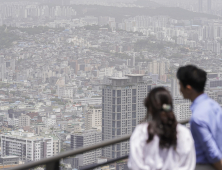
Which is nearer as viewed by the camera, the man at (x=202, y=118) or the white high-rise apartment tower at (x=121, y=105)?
the man at (x=202, y=118)

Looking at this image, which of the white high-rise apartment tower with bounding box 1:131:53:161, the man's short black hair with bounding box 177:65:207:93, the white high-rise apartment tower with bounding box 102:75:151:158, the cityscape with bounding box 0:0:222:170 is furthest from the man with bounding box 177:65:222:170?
the white high-rise apartment tower with bounding box 102:75:151:158

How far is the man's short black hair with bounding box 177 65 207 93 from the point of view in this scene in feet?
2.69

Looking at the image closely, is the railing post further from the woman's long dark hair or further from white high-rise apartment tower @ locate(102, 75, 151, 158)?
white high-rise apartment tower @ locate(102, 75, 151, 158)

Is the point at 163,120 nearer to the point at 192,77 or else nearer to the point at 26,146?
the point at 192,77

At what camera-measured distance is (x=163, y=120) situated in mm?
708

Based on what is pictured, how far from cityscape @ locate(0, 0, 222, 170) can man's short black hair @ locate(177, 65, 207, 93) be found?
12763 mm

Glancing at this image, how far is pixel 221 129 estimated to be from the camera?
827 mm

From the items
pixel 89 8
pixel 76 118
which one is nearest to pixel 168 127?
pixel 76 118

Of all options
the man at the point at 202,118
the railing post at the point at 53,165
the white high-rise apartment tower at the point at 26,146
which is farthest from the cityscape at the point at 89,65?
the man at the point at 202,118

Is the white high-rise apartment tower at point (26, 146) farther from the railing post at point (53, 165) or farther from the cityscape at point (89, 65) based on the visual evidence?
the railing post at point (53, 165)

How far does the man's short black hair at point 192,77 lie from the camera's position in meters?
0.82

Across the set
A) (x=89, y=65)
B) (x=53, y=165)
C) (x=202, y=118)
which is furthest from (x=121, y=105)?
(x=202, y=118)

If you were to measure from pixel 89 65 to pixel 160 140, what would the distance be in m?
37.4

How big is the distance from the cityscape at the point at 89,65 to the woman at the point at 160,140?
12.8 m
